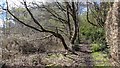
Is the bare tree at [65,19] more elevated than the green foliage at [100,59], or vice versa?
the bare tree at [65,19]

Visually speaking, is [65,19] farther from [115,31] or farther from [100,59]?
[115,31]

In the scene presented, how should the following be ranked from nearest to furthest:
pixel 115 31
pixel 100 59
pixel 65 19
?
pixel 115 31, pixel 100 59, pixel 65 19

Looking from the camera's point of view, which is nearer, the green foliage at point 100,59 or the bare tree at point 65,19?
the green foliage at point 100,59

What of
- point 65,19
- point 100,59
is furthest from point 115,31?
point 65,19

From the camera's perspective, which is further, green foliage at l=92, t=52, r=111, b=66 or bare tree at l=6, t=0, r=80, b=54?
bare tree at l=6, t=0, r=80, b=54

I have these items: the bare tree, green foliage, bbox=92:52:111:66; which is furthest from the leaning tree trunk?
the bare tree

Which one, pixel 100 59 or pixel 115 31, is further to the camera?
pixel 100 59

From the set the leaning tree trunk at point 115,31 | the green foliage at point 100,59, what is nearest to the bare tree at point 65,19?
the green foliage at point 100,59

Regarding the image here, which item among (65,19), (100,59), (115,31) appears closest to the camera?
(115,31)

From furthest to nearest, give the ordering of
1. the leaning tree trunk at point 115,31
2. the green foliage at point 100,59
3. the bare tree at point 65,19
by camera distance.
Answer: the bare tree at point 65,19, the green foliage at point 100,59, the leaning tree trunk at point 115,31

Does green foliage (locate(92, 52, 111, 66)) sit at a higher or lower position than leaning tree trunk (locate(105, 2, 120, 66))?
lower

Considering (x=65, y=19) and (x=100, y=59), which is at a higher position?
(x=65, y=19)

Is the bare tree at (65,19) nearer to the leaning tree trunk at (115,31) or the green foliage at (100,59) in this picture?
the green foliage at (100,59)

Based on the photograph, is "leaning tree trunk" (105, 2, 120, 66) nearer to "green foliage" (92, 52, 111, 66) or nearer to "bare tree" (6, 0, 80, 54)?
"green foliage" (92, 52, 111, 66)
